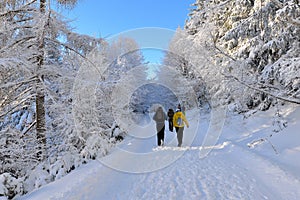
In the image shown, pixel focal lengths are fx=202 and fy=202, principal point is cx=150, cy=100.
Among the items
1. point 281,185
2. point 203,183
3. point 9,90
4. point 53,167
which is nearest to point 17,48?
point 9,90

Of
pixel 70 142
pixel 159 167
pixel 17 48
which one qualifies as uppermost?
pixel 17 48

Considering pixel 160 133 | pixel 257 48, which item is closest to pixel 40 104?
pixel 160 133

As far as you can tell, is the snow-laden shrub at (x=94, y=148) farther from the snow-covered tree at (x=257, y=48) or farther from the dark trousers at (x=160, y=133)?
the snow-covered tree at (x=257, y=48)

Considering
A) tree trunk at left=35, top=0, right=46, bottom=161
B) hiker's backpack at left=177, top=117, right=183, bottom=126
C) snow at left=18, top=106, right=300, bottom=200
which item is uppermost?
tree trunk at left=35, top=0, right=46, bottom=161

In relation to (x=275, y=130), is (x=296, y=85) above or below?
above

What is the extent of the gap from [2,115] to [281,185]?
777cm

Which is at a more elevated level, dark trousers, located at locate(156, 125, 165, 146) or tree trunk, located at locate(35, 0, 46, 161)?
tree trunk, located at locate(35, 0, 46, 161)

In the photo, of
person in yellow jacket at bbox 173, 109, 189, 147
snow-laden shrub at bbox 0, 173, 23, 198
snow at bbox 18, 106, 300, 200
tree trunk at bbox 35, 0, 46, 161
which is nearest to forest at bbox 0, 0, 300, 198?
tree trunk at bbox 35, 0, 46, 161

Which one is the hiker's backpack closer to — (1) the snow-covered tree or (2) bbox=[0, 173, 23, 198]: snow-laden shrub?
(1) the snow-covered tree

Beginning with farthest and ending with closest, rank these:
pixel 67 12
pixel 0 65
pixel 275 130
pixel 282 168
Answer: pixel 275 130, pixel 67 12, pixel 282 168, pixel 0 65

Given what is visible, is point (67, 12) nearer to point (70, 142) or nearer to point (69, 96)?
point (69, 96)

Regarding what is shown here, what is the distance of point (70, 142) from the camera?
803 centimetres

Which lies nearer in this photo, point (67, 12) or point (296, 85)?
point (296, 85)

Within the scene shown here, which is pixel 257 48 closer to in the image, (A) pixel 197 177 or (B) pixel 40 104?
(A) pixel 197 177
